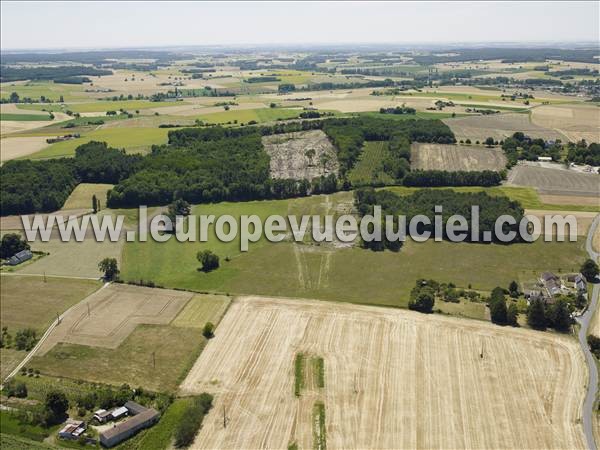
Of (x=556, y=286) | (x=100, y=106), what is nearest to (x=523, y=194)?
(x=556, y=286)

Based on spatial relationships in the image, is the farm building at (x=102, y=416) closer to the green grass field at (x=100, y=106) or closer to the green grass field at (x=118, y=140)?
the green grass field at (x=118, y=140)

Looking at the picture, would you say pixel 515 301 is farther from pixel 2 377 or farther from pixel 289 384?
pixel 2 377

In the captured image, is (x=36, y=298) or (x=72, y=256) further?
(x=72, y=256)

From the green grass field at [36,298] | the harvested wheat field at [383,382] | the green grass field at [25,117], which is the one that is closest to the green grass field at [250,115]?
the green grass field at [25,117]

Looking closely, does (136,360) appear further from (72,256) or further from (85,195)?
(85,195)

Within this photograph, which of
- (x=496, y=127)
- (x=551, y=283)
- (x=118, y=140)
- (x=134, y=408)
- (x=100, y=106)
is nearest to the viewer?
(x=134, y=408)
